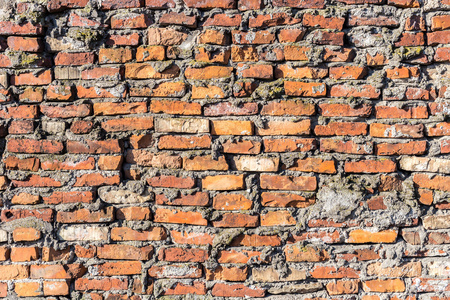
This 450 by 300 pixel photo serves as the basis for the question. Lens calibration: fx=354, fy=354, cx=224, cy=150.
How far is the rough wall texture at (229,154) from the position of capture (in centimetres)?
167

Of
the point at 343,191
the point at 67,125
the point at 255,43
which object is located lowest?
the point at 343,191

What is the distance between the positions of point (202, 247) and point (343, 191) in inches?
28.1

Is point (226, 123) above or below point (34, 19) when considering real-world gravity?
below

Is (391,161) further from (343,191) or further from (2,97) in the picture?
(2,97)

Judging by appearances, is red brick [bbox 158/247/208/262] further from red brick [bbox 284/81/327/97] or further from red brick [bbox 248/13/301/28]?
red brick [bbox 248/13/301/28]

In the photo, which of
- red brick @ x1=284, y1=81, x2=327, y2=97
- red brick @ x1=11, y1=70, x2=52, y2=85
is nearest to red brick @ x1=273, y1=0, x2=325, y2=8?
red brick @ x1=284, y1=81, x2=327, y2=97

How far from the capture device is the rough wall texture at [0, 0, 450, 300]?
167cm

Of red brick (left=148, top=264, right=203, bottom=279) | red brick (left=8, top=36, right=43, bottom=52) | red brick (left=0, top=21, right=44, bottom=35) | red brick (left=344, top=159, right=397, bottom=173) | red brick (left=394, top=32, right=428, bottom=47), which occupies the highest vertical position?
red brick (left=0, top=21, right=44, bottom=35)

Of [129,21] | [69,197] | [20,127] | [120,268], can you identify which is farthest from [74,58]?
[120,268]

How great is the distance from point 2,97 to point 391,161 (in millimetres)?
1873

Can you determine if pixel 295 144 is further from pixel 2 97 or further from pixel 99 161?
pixel 2 97

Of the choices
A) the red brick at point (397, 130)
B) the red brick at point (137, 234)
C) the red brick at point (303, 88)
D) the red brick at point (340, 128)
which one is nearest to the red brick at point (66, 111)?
the red brick at point (137, 234)

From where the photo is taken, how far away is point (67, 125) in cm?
169

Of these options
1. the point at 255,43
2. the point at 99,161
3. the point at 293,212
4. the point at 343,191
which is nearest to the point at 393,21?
the point at 255,43
